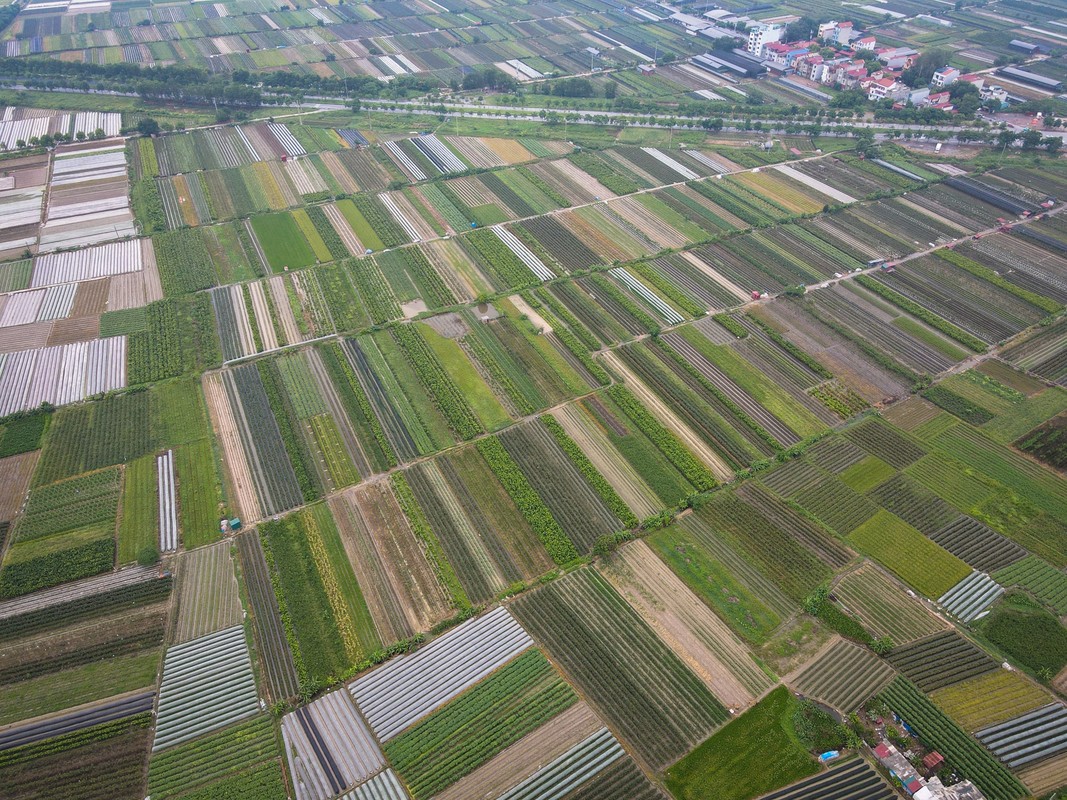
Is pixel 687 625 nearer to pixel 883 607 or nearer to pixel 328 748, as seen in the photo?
pixel 883 607

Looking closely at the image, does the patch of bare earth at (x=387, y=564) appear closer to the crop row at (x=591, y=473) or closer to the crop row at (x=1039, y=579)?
the crop row at (x=591, y=473)

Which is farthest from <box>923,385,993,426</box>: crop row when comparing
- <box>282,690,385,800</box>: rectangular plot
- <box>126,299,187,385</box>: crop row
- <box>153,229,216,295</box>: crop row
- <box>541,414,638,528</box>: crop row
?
<box>153,229,216,295</box>: crop row

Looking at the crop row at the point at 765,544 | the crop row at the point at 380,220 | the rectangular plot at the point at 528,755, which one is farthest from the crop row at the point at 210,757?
the crop row at the point at 380,220

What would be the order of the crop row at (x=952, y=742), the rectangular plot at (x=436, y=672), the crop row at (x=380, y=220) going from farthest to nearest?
1. the crop row at (x=380, y=220)
2. the rectangular plot at (x=436, y=672)
3. the crop row at (x=952, y=742)

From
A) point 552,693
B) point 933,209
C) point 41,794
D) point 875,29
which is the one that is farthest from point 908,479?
point 875,29

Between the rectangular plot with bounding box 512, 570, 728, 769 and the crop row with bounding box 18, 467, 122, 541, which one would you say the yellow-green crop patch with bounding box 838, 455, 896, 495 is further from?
the crop row with bounding box 18, 467, 122, 541

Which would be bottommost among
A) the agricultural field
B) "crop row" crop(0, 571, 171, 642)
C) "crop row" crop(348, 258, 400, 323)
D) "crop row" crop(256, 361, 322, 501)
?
the agricultural field

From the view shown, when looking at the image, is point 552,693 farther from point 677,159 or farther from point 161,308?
point 677,159
